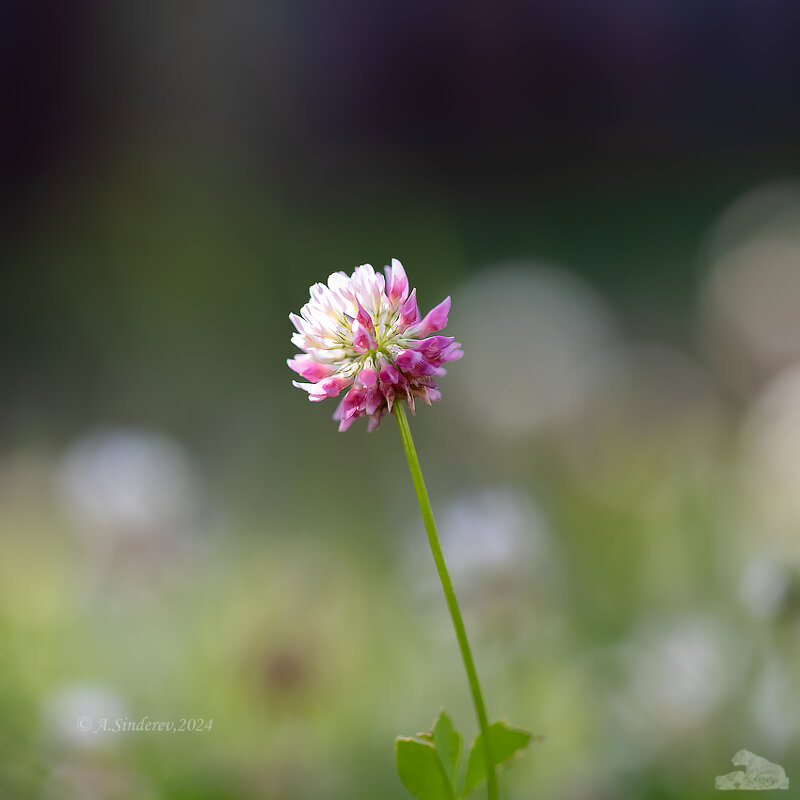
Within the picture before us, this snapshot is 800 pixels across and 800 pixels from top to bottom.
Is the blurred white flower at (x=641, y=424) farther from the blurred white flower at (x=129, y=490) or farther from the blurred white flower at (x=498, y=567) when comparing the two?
the blurred white flower at (x=129, y=490)

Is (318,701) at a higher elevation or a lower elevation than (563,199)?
lower

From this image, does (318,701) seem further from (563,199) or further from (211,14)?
(211,14)

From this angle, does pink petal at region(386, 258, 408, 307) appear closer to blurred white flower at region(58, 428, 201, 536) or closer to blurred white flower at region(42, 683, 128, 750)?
blurred white flower at region(42, 683, 128, 750)

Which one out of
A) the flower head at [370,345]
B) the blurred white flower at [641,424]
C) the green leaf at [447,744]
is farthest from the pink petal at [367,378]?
the blurred white flower at [641,424]

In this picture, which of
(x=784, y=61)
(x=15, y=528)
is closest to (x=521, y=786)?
(x=15, y=528)

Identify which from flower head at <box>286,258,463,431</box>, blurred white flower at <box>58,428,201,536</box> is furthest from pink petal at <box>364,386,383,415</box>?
blurred white flower at <box>58,428,201,536</box>

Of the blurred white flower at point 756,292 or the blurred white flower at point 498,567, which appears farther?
the blurred white flower at point 756,292

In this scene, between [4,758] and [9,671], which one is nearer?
[4,758]
